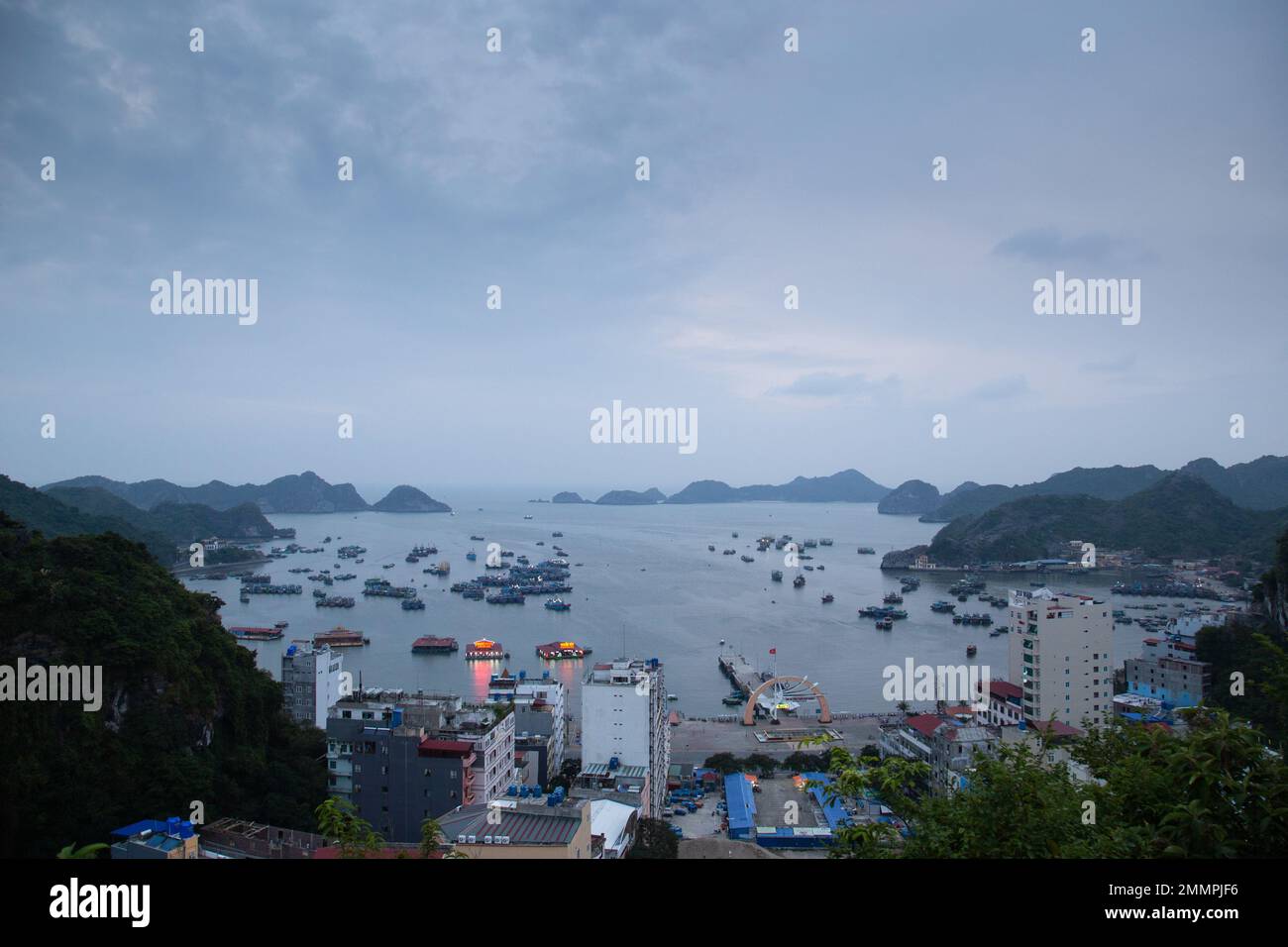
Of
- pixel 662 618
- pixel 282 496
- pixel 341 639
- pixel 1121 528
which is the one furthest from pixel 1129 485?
pixel 282 496

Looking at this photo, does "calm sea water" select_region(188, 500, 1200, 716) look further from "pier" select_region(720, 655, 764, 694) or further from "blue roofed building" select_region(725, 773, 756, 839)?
"blue roofed building" select_region(725, 773, 756, 839)

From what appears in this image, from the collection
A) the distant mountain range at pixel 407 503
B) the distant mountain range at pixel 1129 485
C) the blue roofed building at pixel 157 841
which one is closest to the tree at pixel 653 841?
the blue roofed building at pixel 157 841

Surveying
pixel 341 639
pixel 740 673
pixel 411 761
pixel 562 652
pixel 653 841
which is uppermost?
pixel 411 761

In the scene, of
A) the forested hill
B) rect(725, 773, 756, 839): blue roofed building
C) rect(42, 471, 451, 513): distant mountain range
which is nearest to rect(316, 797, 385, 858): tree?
the forested hill

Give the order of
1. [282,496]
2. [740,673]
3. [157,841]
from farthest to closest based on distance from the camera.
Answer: [282,496] → [740,673] → [157,841]

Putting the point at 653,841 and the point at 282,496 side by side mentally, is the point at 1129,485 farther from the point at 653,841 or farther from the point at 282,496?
the point at 282,496

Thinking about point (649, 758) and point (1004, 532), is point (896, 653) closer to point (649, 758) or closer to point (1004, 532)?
point (649, 758)
